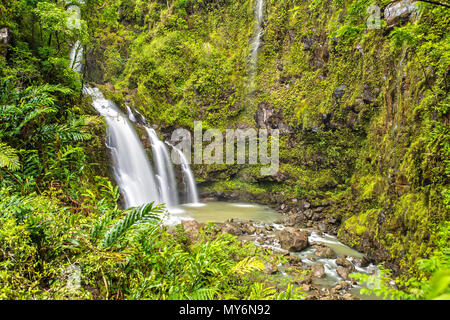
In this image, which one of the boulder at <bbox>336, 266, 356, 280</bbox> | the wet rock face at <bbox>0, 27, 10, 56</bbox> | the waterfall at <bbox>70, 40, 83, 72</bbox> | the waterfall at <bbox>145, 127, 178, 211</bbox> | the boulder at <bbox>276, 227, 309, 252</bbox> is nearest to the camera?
the wet rock face at <bbox>0, 27, 10, 56</bbox>

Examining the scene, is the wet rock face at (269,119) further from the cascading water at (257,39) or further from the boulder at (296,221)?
the boulder at (296,221)

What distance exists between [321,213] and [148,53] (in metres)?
14.9

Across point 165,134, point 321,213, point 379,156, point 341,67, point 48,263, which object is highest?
point 341,67

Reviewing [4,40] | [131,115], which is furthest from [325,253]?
[131,115]

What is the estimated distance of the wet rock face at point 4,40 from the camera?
14.6 ft

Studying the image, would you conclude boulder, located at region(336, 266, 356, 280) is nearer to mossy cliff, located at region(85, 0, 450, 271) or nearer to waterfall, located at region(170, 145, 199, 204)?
mossy cliff, located at region(85, 0, 450, 271)

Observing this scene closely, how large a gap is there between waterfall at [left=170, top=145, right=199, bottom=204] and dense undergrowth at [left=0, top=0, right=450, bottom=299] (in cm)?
62

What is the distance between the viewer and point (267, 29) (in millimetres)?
14359

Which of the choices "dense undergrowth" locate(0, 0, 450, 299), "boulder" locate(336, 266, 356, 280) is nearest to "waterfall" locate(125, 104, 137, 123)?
"dense undergrowth" locate(0, 0, 450, 299)

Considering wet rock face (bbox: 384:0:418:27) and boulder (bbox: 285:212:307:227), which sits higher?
wet rock face (bbox: 384:0:418:27)

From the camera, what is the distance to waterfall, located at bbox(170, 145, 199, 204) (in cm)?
1387

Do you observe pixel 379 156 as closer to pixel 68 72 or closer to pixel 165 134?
pixel 68 72
